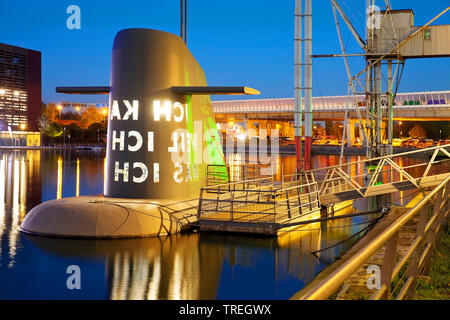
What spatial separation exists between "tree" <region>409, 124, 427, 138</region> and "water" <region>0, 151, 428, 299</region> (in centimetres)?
13323

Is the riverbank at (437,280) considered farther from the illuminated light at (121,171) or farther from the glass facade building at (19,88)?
the glass facade building at (19,88)

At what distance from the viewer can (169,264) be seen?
1602cm

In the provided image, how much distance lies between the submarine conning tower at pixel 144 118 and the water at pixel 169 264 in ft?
9.11

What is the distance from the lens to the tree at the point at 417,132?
479 ft

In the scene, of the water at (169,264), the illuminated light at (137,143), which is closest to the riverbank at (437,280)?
the water at (169,264)

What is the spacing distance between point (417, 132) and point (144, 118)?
452 feet

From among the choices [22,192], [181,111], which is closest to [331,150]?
[22,192]

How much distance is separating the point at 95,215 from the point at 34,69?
138 m

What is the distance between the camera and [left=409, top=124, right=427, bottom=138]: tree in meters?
146

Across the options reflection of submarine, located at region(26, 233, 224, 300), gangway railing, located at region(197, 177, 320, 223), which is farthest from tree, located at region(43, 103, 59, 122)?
reflection of submarine, located at region(26, 233, 224, 300)

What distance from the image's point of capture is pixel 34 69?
477 feet

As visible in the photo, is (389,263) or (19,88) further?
(19,88)

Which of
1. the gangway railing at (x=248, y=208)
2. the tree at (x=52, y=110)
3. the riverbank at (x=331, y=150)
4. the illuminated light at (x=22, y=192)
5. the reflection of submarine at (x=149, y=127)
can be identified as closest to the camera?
the gangway railing at (x=248, y=208)

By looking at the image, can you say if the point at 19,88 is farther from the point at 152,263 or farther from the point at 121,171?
the point at 152,263
